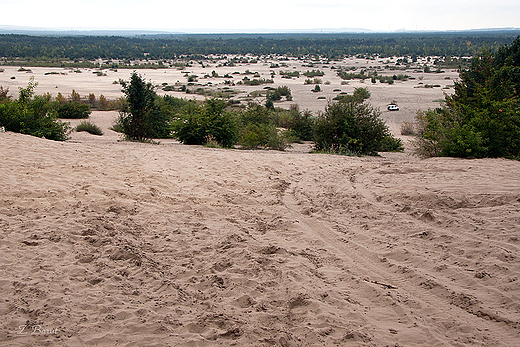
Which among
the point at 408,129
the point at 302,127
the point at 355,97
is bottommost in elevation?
the point at 408,129

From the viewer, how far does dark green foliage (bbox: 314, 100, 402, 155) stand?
14.7m

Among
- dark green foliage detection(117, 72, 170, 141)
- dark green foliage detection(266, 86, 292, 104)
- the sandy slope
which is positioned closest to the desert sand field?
the sandy slope

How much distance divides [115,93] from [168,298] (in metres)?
37.2

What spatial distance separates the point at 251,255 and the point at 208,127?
36.8 feet

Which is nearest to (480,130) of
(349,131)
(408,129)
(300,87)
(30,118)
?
(349,131)

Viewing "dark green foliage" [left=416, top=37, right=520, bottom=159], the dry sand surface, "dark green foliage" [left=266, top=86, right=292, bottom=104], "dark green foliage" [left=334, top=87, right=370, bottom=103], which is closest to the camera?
"dark green foliage" [left=416, top=37, right=520, bottom=159]

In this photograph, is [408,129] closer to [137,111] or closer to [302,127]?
[302,127]

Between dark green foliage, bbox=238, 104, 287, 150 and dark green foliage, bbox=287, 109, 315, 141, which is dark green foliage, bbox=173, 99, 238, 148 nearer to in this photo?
dark green foliage, bbox=238, 104, 287, 150

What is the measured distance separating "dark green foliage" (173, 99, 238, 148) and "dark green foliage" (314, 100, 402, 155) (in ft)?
11.8

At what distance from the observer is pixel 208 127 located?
52.6 ft

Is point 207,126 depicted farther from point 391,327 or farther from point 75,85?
point 75,85

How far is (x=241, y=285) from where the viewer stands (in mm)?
4738

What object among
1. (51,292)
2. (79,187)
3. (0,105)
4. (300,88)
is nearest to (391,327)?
(51,292)

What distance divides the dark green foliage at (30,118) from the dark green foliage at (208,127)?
4505 millimetres
